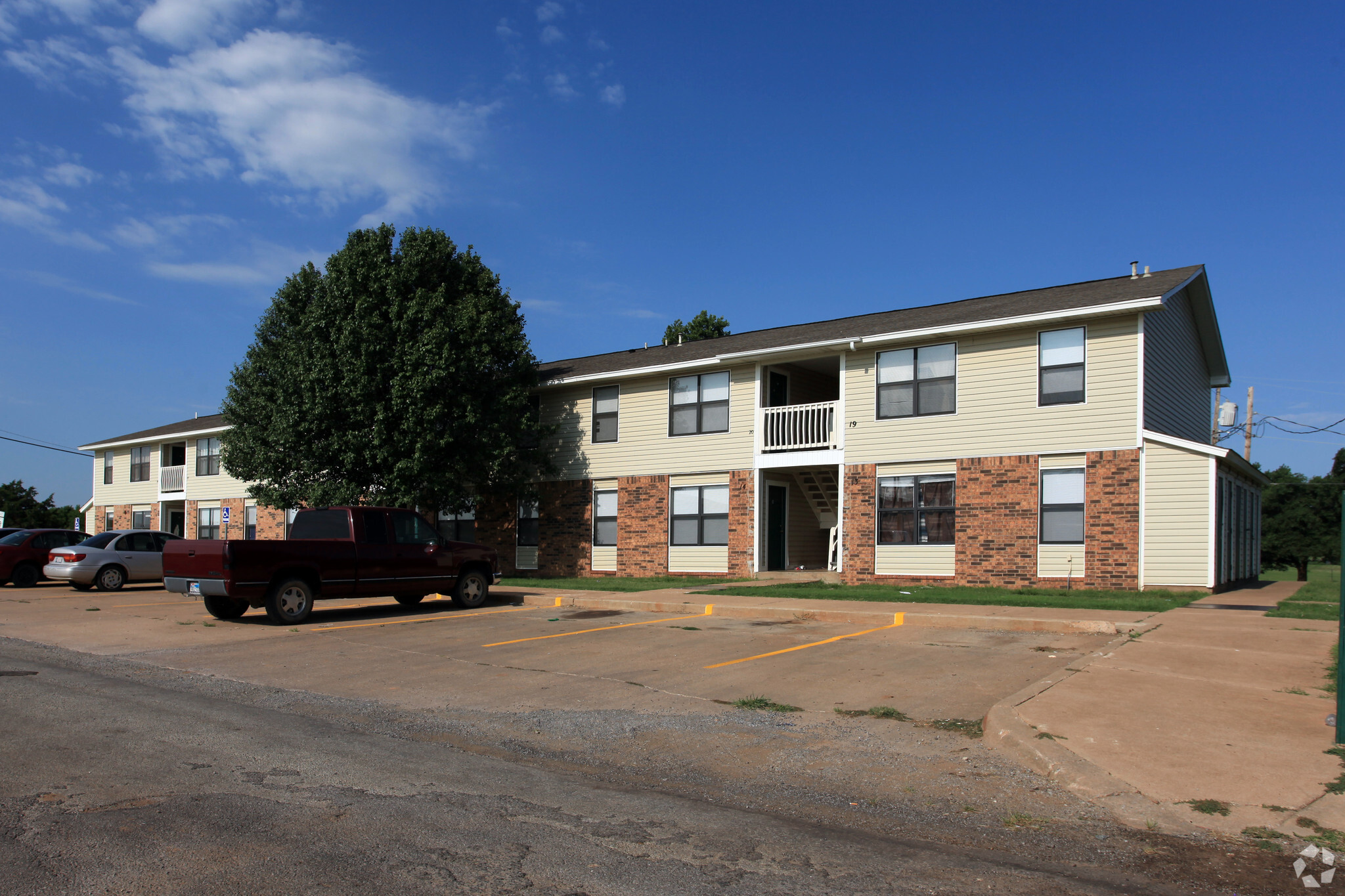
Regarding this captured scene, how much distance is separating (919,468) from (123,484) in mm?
40326

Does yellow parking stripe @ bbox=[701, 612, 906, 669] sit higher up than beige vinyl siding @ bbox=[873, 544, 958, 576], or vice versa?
beige vinyl siding @ bbox=[873, 544, 958, 576]

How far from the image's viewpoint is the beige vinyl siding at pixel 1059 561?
18.8m

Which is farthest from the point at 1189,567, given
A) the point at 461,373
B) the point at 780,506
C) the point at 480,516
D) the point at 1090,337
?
the point at 480,516

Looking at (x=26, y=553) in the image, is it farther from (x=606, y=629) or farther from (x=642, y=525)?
(x=606, y=629)

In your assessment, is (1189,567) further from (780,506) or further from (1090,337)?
(780,506)

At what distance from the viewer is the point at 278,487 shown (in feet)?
82.4

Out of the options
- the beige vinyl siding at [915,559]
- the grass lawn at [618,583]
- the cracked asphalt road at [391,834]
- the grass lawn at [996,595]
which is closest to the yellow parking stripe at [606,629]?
the grass lawn at [996,595]

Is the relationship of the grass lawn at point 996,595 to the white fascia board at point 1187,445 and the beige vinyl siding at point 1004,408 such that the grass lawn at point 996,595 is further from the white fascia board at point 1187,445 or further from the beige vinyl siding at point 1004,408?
the beige vinyl siding at point 1004,408

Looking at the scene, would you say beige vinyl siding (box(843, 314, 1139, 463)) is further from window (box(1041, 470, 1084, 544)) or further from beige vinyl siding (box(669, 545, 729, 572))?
beige vinyl siding (box(669, 545, 729, 572))

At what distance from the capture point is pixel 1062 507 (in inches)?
756

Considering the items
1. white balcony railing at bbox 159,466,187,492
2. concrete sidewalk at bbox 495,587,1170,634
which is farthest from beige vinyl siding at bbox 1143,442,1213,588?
white balcony railing at bbox 159,466,187,492

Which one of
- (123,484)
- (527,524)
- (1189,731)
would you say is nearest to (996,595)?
(1189,731)

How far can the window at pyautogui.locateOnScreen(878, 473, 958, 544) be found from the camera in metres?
20.7

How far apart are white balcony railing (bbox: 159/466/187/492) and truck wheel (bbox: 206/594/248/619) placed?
29.5 meters
